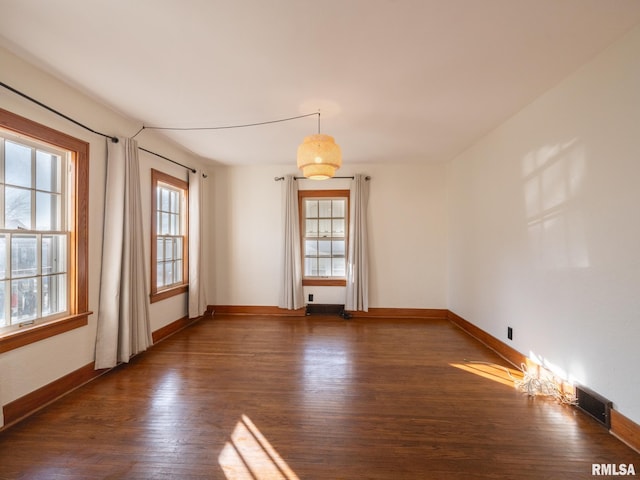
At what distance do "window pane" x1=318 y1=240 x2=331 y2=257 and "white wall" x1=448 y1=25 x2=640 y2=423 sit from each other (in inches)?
102

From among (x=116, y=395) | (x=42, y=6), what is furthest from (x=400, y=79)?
(x=116, y=395)

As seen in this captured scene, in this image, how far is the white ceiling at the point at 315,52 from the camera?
166cm

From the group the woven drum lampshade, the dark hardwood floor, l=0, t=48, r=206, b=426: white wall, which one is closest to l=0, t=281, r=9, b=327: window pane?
l=0, t=48, r=206, b=426: white wall

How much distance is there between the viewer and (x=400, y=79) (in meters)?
2.35

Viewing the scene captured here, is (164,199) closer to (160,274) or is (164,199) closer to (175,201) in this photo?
(175,201)

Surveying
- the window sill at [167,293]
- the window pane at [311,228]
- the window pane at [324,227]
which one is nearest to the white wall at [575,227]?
the window pane at [324,227]

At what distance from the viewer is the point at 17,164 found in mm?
2203

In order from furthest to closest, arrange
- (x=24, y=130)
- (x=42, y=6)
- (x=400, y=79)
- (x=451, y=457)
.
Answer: (x=400, y=79), (x=24, y=130), (x=451, y=457), (x=42, y=6)

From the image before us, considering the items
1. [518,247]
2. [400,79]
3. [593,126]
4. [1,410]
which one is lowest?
[1,410]

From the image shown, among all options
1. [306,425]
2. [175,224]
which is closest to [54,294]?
[175,224]

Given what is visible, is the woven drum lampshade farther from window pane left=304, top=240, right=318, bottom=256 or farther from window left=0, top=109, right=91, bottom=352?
window pane left=304, top=240, right=318, bottom=256

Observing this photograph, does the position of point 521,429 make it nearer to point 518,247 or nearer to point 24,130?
point 518,247

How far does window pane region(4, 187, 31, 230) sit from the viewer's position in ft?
6.97

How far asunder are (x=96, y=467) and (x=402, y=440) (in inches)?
75.1
